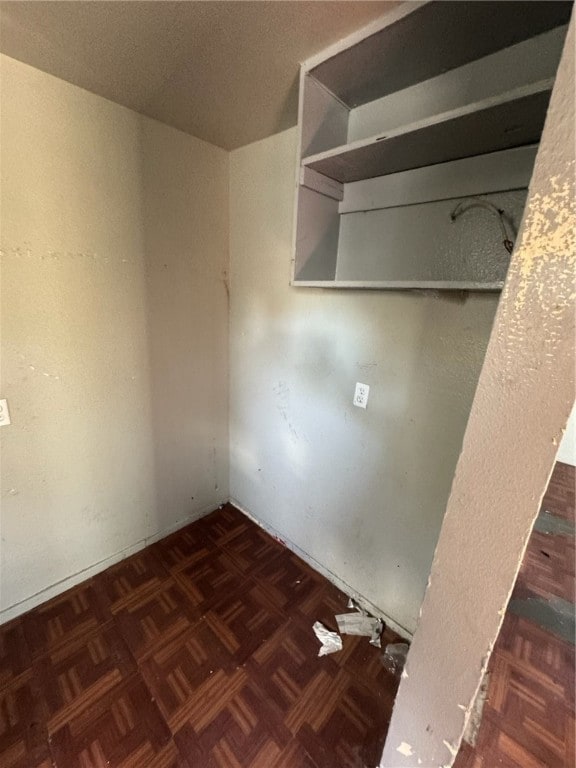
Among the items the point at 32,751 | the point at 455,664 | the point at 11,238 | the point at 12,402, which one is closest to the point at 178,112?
the point at 11,238

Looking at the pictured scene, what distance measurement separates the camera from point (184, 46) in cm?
103

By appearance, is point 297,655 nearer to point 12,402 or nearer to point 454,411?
point 454,411

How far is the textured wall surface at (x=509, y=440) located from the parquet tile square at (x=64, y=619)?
1470 mm

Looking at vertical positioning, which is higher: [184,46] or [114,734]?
[184,46]

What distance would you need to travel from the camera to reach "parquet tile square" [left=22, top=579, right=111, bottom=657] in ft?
4.60

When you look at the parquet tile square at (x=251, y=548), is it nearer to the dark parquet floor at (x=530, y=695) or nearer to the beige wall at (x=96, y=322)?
the beige wall at (x=96, y=322)

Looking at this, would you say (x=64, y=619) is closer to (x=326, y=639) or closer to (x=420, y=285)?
(x=326, y=639)

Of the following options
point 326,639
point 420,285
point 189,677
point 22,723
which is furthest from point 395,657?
point 420,285

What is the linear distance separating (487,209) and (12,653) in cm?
247

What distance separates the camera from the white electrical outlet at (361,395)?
55.6 inches

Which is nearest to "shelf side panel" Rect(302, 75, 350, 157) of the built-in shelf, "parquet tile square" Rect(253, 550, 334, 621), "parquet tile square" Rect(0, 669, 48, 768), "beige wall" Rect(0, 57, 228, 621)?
the built-in shelf

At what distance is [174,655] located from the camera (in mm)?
1369

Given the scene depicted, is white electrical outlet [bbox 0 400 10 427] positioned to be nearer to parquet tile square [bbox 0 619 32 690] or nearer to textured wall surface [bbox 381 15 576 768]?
parquet tile square [bbox 0 619 32 690]

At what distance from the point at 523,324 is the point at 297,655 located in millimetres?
1565
